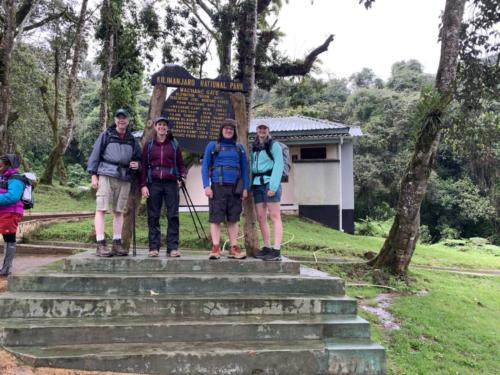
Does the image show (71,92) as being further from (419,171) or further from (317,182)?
(419,171)

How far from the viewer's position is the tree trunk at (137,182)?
5660 millimetres

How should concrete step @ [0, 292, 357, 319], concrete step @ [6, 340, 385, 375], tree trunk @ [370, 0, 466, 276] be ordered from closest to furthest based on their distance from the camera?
concrete step @ [6, 340, 385, 375]
concrete step @ [0, 292, 357, 319]
tree trunk @ [370, 0, 466, 276]

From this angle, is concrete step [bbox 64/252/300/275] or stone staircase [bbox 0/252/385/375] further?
concrete step [bbox 64/252/300/275]

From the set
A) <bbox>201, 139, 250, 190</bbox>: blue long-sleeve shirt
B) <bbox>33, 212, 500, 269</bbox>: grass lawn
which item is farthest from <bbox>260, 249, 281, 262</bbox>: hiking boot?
<bbox>33, 212, 500, 269</bbox>: grass lawn

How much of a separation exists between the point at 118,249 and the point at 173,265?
762 millimetres

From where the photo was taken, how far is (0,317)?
162 inches

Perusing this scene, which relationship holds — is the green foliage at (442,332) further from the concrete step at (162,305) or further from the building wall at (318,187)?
the building wall at (318,187)

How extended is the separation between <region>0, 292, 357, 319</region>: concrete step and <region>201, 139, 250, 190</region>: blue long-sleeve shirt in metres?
1.44

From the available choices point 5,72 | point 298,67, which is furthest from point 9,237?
point 298,67

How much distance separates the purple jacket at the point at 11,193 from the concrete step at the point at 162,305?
6.01 feet

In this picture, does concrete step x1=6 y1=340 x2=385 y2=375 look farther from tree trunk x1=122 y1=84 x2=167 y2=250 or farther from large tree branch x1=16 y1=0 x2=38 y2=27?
large tree branch x1=16 y1=0 x2=38 y2=27

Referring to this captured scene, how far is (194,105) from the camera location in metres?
6.37

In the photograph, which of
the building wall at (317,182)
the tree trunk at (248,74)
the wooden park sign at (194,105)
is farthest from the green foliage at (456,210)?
the wooden park sign at (194,105)

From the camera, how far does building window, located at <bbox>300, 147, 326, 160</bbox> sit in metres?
17.4
